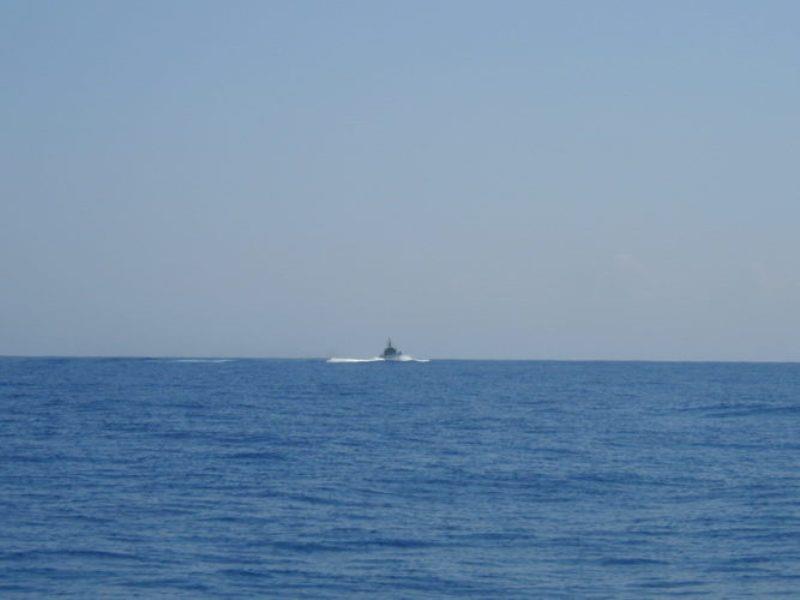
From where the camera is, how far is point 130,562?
91.4ft

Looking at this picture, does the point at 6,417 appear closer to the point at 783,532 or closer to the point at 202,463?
the point at 202,463

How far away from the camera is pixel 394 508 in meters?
36.8

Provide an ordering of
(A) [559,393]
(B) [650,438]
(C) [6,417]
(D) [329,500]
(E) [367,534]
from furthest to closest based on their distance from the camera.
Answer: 1. (A) [559,393]
2. (C) [6,417]
3. (B) [650,438]
4. (D) [329,500]
5. (E) [367,534]

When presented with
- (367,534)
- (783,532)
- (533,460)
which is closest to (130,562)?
(367,534)

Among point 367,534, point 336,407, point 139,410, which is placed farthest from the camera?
point 336,407

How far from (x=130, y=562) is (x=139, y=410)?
55537 mm

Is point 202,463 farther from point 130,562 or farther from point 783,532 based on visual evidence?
point 783,532

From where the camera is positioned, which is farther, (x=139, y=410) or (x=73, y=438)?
(x=139, y=410)

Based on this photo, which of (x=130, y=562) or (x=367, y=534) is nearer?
(x=130, y=562)

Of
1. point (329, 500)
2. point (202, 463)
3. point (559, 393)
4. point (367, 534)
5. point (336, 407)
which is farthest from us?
point (559, 393)

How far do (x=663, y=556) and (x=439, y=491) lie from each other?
12410 mm

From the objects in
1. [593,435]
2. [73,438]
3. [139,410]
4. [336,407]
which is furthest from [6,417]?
[593,435]

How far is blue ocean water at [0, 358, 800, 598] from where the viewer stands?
87.5 ft

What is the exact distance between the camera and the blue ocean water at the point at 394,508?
87.5 feet
